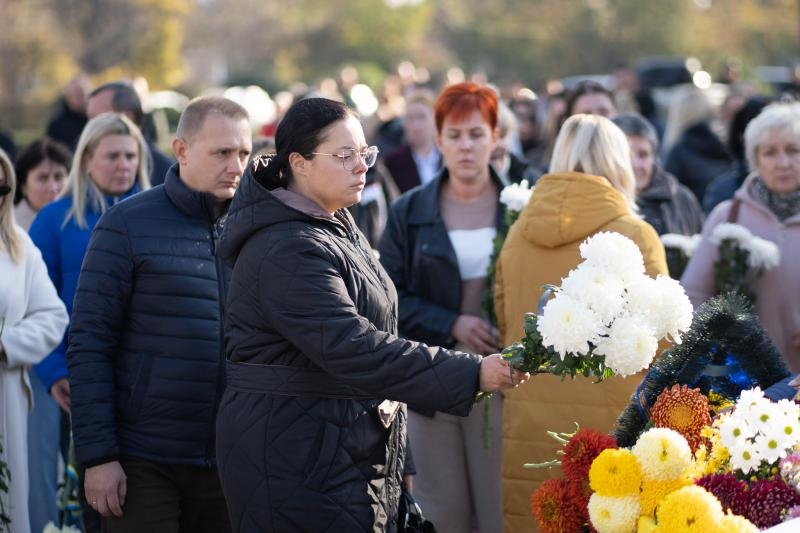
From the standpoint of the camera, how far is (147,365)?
4.65 metres

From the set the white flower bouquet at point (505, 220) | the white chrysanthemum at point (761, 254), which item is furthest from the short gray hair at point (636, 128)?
the white flower bouquet at point (505, 220)

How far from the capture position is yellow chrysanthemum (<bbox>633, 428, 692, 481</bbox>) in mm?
3316

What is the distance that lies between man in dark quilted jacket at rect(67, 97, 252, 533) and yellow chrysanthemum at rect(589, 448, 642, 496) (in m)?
1.81

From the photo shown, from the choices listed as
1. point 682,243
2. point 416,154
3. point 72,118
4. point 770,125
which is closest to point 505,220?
point 682,243

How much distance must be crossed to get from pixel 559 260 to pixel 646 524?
6.72 ft

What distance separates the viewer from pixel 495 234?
5.88 meters

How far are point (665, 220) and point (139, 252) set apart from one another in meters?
3.41

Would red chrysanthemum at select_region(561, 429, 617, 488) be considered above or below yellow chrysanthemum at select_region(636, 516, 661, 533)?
above

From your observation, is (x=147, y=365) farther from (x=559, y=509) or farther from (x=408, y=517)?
(x=559, y=509)

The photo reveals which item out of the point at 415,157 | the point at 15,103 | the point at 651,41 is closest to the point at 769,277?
the point at 415,157

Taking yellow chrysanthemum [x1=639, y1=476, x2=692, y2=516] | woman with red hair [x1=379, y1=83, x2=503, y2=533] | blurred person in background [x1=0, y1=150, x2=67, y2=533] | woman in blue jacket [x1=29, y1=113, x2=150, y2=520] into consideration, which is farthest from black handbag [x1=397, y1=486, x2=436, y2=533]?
woman in blue jacket [x1=29, y1=113, x2=150, y2=520]

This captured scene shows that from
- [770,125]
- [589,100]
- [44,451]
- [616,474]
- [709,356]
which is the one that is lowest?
[44,451]

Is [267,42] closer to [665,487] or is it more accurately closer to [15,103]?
[15,103]

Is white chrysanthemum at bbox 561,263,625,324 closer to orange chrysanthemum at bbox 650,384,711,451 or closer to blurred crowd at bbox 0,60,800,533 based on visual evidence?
orange chrysanthemum at bbox 650,384,711,451
